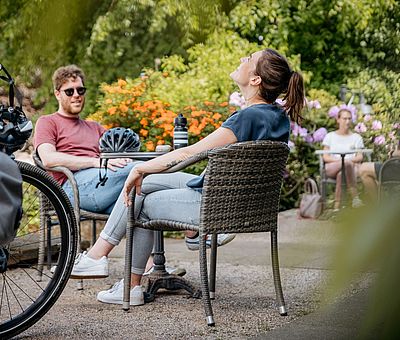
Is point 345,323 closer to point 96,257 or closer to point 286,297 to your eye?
point 96,257

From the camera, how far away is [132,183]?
3.37 m

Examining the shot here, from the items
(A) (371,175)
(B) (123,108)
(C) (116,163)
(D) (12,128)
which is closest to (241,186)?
(C) (116,163)

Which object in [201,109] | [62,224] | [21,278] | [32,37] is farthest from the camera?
[201,109]

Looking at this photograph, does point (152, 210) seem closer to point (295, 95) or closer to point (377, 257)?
point (295, 95)

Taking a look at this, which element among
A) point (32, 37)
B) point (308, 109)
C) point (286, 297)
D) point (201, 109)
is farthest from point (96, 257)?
point (308, 109)

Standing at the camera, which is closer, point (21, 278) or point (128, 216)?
point (128, 216)

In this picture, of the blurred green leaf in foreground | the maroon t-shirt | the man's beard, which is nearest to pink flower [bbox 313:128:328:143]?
the maroon t-shirt

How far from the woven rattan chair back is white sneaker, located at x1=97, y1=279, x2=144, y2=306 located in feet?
1.79

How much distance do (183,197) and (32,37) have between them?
283cm

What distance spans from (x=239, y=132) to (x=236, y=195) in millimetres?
254

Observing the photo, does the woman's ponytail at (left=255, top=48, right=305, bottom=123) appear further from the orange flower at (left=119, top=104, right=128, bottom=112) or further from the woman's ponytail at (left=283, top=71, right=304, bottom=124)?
the orange flower at (left=119, top=104, right=128, bottom=112)

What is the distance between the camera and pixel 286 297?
3.83m

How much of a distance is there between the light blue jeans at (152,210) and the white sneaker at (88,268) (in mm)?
119

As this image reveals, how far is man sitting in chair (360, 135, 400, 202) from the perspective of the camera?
0.48 meters
